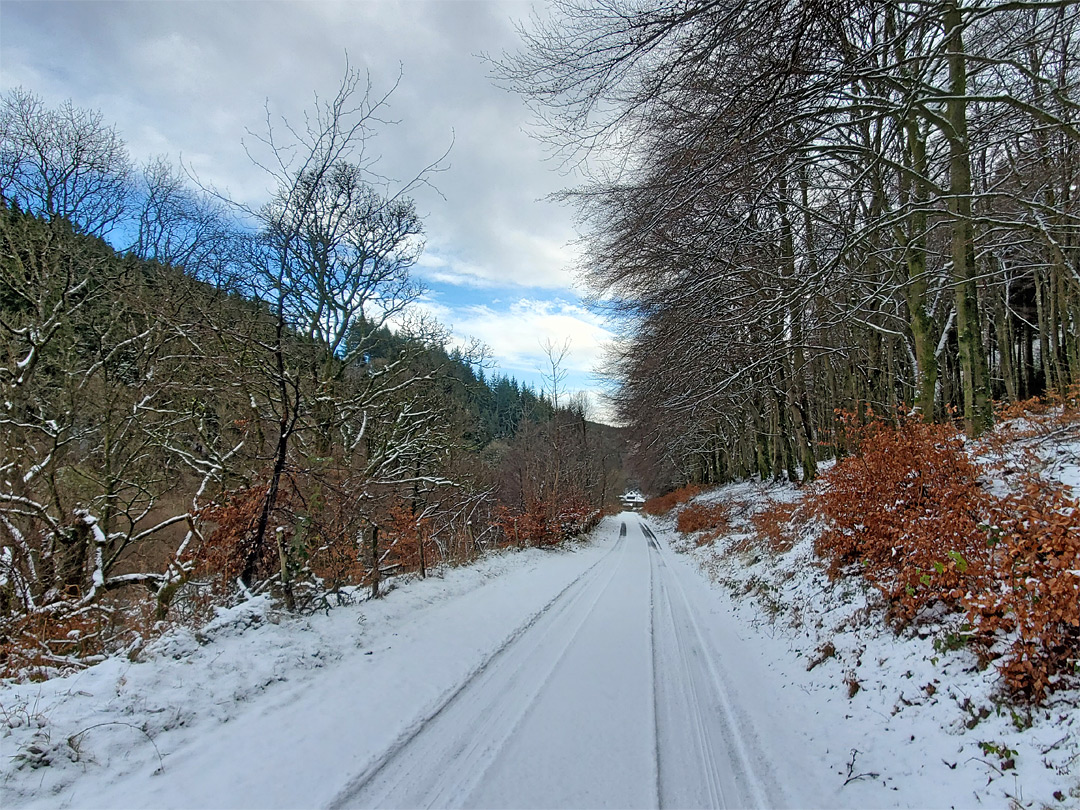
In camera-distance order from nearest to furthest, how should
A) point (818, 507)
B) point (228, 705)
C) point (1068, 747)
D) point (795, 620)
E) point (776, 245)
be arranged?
point (1068, 747), point (228, 705), point (795, 620), point (818, 507), point (776, 245)

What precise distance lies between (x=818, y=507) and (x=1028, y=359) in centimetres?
2777

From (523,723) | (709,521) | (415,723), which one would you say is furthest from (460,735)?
(709,521)

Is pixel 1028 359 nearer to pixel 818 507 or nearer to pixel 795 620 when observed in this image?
pixel 818 507

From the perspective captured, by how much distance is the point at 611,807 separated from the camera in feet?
10.5

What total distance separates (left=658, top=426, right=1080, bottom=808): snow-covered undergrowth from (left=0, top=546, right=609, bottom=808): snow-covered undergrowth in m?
3.83

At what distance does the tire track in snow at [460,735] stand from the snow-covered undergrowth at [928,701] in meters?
2.73

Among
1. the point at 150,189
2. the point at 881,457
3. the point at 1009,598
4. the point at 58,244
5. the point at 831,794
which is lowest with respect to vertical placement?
the point at 831,794

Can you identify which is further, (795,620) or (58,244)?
(58,244)

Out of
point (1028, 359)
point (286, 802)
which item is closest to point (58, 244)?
point (286, 802)

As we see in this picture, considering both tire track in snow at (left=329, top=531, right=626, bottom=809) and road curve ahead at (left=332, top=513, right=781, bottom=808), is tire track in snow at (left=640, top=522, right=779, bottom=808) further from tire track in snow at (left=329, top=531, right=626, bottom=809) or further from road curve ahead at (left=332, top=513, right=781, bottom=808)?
tire track in snow at (left=329, top=531, right=626, bottom=809)

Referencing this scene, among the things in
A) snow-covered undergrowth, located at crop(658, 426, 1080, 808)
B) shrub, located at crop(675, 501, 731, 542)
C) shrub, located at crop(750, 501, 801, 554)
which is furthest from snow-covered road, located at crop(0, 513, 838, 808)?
shrub, located at crop(675, 501, 731, 542)

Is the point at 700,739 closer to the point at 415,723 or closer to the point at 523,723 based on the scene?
the point at 523,723

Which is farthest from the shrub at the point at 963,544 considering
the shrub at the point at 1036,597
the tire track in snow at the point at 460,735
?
the tire track in snow at the point at 460,735

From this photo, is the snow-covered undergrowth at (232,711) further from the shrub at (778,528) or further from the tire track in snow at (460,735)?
the shrub at (778,528)
